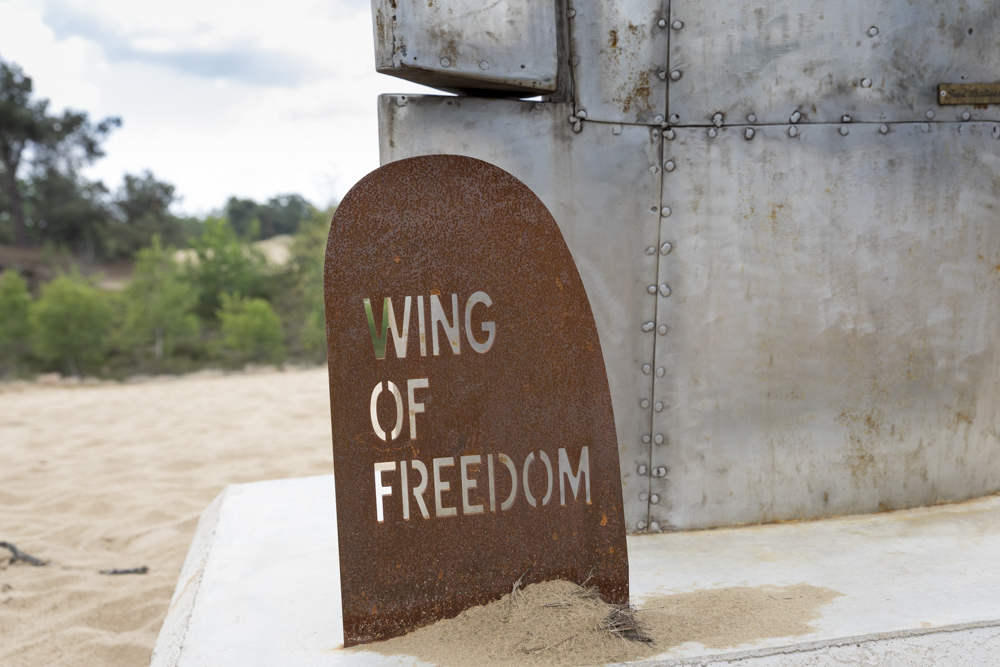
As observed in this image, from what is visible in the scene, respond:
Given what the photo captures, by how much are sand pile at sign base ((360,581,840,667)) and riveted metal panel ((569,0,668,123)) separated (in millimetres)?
1324

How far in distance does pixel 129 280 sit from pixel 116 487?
17.8 m

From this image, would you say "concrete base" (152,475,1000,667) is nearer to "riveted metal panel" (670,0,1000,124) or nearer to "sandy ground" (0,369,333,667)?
"sandy ground" (0,369,333,667)

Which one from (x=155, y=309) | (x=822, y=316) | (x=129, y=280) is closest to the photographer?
(x=822, y=316)

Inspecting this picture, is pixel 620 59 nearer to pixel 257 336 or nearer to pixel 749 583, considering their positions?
pixel 749 583

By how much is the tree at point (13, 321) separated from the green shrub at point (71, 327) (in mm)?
252

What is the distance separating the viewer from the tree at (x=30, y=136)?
2180cm

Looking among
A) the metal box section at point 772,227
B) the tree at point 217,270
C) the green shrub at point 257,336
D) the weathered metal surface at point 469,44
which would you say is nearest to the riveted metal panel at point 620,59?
the metal box section at point 772,227

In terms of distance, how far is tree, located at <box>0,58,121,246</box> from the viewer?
21.8 meters

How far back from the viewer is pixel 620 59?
2076 mm

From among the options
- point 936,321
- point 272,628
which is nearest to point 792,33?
point 936,321

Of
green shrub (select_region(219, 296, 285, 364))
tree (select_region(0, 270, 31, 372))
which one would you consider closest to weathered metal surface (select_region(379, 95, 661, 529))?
green shrub (select_region(219, 296, 285, 364))

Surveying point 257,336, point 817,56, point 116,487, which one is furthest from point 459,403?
point 257,336

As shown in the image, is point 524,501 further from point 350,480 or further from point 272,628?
point 272,628

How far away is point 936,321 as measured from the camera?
226 cm
